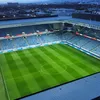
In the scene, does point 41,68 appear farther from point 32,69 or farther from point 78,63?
point 78,63

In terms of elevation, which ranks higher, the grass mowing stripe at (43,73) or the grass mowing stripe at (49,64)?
the grass mowing stripe at (43,73)

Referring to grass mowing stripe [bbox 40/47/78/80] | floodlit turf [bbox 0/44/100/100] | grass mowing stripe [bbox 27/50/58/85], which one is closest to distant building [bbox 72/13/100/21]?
floodlit turf [bbox 0/44/100/100]

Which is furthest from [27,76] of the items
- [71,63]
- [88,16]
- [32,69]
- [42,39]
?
[88,16]

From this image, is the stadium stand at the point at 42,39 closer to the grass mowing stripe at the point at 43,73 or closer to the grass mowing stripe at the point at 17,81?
the grass mowing stripe at the point at 17,81

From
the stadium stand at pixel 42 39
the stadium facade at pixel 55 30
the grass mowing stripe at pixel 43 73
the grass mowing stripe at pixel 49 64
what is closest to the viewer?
the grass mowing stripe at pixel 43 73

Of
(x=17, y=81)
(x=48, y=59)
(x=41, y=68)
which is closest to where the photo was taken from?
(x=17, y=81)

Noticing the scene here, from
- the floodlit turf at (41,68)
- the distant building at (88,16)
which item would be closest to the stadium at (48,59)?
the floodlit turf at (41,68)

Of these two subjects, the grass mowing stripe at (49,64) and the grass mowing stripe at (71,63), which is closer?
the grass mowing stripe at (49,64)

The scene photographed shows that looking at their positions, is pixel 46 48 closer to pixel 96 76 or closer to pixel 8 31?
pixel 8 31

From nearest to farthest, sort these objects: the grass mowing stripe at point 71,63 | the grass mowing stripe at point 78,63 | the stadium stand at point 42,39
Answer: the grass mowing stripe at point 71,63, the grass mowing stripe at point 78,63, the stadium stand at point 42,39
